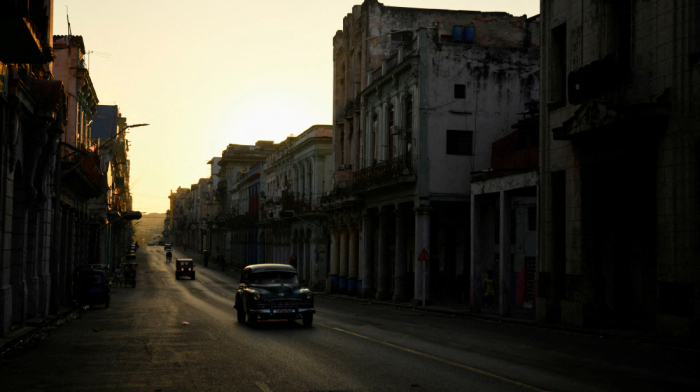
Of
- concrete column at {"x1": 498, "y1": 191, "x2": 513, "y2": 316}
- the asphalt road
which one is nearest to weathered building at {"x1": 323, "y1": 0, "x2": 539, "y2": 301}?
concrete column at {"x1": 498, "y1": 191, "x2": 513, "y2": 316}

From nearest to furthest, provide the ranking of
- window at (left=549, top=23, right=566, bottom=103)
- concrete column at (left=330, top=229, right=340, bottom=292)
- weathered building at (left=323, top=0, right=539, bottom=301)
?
1. window at (left=549, top=23, right=566, bottom=103)
2. weathered building at (left=323, top=0, right=539, bottom=301)
3. concrete column at (left=330, top=229, right=340, bottom=292)

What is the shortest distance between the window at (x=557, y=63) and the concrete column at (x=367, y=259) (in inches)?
756

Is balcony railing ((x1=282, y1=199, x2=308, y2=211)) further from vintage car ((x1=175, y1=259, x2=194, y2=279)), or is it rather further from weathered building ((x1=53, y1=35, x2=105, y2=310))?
weathered building ((x1=53, y1=35, x2=105, y2=310))

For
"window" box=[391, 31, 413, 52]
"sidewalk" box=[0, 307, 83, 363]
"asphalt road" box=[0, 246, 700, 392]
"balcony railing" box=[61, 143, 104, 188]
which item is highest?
"window" box=[391, 31, 413, 52]

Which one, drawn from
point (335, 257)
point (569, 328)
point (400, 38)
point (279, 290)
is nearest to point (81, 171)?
point (279, 290)

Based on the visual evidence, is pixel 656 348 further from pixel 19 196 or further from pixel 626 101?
pixel 19 196

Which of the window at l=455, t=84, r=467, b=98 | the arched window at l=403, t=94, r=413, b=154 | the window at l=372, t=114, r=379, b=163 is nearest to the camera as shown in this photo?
the window at l=455, t=84, r=467, b=98

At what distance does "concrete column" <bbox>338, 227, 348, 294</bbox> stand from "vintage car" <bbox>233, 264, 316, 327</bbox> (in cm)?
2657

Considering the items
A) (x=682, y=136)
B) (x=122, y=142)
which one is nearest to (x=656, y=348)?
(x=682, y=136)

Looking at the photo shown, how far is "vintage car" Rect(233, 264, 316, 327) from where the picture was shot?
62.8 feet

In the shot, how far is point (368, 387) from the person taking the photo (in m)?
9.91

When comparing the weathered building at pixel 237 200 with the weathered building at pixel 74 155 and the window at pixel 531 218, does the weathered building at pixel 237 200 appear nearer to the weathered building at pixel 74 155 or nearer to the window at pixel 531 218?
the weathered building at pixel 74 155

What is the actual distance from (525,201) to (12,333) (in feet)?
70.0

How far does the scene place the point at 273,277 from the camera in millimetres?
20328
